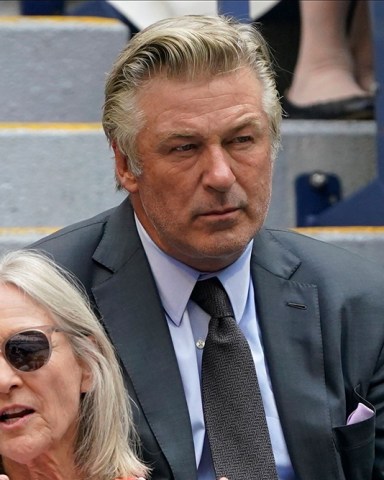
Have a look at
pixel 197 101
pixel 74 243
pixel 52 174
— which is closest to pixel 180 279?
pixel 74 243

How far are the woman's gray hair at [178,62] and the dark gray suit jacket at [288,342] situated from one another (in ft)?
0.64

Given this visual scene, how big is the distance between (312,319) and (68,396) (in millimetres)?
549

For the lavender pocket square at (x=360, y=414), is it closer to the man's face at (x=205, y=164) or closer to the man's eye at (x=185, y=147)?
the man's face at (x=205, y=164)

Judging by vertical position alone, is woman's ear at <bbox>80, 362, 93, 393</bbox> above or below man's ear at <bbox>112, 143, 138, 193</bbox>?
below

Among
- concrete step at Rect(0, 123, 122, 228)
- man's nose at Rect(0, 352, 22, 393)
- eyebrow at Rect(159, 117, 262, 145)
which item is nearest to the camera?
man's nose at Rect(0, 352, 22, 393)

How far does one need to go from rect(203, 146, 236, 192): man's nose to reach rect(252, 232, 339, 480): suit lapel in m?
0.29

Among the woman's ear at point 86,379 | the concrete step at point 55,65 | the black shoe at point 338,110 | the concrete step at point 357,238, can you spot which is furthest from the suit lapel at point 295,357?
the black shoe at point 338,110

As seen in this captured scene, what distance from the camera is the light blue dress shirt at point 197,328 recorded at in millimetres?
2830

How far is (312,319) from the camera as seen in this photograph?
2918mm

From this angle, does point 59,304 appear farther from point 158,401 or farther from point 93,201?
point 93,201

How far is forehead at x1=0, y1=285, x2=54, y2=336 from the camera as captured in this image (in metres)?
2.62

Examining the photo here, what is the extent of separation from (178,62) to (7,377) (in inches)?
26.9

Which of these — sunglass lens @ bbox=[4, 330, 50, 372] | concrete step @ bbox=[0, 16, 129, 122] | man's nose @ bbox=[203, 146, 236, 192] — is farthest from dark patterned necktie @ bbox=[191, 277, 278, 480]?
concrete step @ bbox=[0, 16, 129, 122]

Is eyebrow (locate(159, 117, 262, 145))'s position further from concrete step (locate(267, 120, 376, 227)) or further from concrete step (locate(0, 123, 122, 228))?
concrete step (locate(267, 120, 376, 227))
